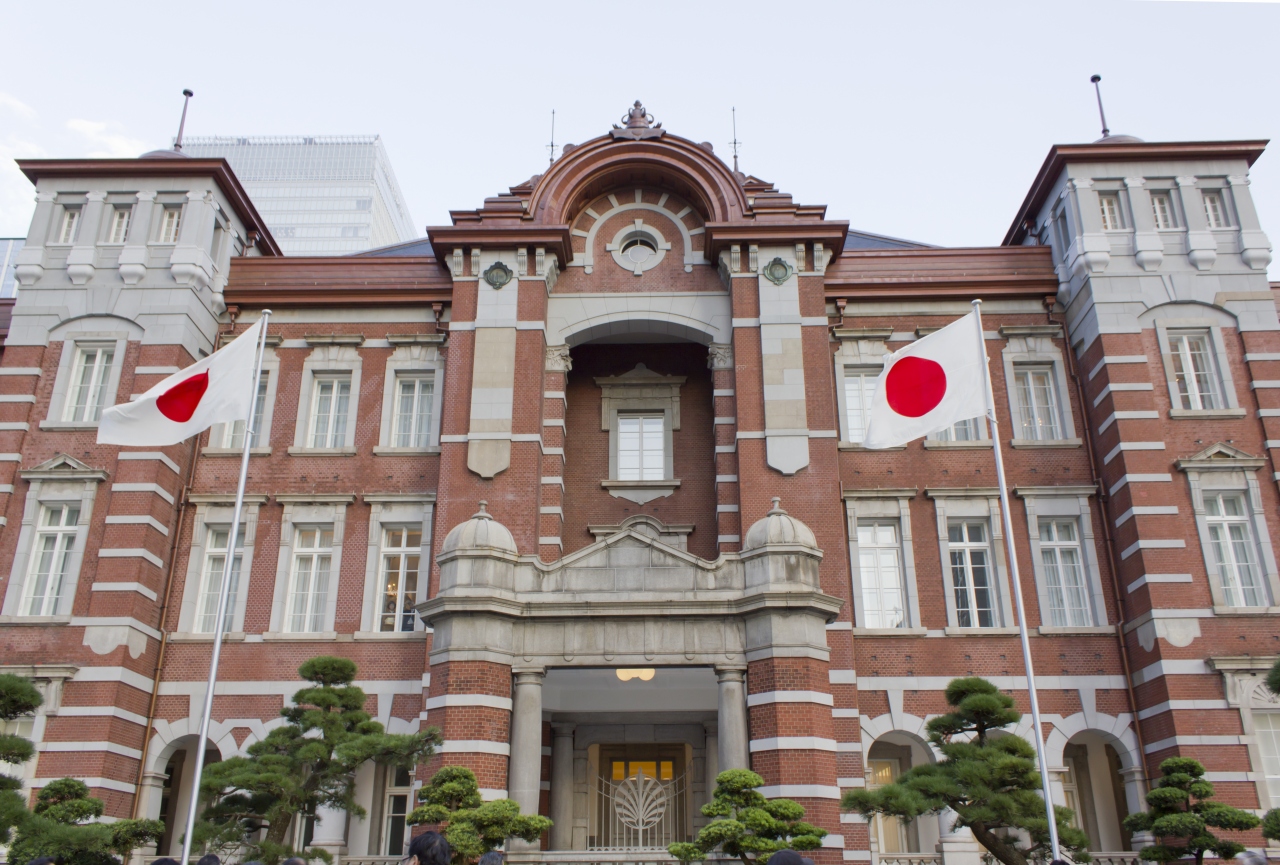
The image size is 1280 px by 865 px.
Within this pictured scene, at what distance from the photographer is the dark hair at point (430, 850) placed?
25.3 feet

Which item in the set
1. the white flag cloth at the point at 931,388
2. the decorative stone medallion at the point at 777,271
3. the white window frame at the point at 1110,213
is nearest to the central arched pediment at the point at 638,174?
the decorative stone medallion at the point at 777,271

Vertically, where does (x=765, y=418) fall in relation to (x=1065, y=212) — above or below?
below

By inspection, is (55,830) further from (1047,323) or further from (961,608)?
(1047,323)

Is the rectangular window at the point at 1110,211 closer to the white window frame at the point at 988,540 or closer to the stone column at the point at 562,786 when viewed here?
the white window frame at the point at 988,540

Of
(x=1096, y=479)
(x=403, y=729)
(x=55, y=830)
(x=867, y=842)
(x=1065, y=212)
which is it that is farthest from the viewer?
(x=1065, y=212)

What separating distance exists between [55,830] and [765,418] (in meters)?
13.4

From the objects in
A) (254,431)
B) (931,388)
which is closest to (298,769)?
(254,431)

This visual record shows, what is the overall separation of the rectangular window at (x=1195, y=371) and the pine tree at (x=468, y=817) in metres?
15.2

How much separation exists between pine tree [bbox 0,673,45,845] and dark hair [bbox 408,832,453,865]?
9.65m

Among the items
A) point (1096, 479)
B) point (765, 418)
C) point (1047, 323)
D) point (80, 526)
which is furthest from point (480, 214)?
point (1096, 479)

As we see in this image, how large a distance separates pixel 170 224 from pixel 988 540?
18.4 meters

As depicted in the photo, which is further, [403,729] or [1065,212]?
[1065,212]

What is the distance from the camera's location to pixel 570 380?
2403cm

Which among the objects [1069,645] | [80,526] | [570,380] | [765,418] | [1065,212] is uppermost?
[1065,212]
